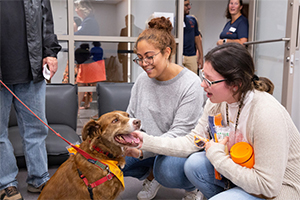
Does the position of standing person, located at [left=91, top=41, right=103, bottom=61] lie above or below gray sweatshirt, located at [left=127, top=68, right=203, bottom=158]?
above

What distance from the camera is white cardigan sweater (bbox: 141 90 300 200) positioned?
119 cm

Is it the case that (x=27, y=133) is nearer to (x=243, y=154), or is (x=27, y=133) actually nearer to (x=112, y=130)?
(x=112, y=130)

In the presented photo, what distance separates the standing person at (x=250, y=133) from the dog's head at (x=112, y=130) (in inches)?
18.1

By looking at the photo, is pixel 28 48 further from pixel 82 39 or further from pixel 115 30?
pixel 115 30

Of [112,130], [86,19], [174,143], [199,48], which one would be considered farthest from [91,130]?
[199,48]

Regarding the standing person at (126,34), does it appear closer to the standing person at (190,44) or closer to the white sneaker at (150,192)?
the standing person at (190,44)

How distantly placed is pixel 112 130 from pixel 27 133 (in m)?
0.84

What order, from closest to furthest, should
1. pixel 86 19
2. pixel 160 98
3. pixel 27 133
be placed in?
pixel 160 98
pixel 27 133
pixel 86 19

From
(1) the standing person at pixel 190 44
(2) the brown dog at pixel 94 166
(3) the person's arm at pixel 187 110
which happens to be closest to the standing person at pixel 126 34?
(1) the standing person at pixel 190 44

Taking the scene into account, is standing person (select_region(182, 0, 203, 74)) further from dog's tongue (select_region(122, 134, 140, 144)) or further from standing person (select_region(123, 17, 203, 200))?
dog's tongue (select_region(122, 134, 140, 144))

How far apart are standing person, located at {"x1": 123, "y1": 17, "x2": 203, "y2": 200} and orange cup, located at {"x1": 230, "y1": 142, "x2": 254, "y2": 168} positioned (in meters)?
0.50

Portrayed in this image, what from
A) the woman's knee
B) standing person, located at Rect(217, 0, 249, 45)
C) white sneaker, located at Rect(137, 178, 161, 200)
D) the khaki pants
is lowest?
white sneaker, located at Rect(137, 178, 161, 200)

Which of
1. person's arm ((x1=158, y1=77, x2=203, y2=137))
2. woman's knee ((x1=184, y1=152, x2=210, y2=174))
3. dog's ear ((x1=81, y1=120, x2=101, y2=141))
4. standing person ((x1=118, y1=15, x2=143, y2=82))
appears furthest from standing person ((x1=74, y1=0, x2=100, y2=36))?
woman's knee ((x1=184, y1=152, x2=210, y2=174))

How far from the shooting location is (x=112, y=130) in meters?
1.62
